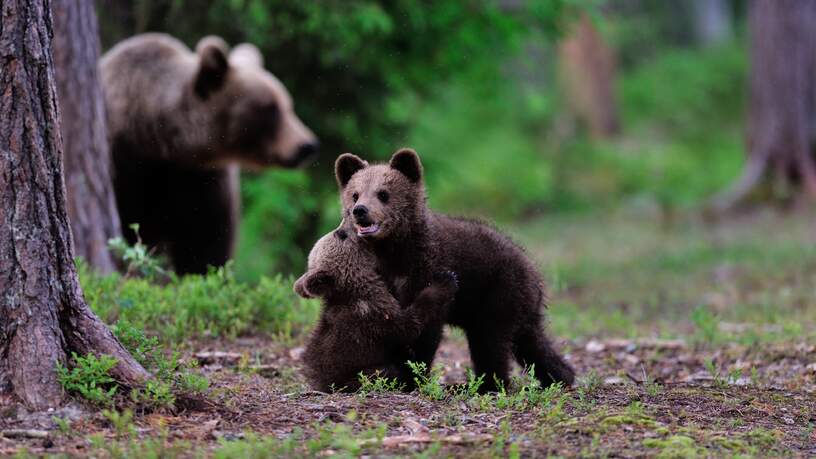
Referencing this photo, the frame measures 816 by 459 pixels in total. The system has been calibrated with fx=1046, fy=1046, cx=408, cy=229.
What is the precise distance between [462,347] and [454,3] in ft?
15.0

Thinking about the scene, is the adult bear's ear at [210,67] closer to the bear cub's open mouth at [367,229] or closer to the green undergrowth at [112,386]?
the bear cub's open mouth at [367,229]

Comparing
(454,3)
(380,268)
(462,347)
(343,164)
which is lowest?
(462,347)

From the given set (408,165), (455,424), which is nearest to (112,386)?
(455,424)

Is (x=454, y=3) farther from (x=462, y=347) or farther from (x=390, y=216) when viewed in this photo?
(x=390, y=216)

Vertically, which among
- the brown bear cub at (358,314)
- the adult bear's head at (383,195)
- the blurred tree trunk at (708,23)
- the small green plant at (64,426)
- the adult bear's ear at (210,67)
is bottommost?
the small green plant at (64,426)

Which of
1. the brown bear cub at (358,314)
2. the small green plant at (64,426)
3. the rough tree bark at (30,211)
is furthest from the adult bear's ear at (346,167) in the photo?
the small green plant at (64,426)

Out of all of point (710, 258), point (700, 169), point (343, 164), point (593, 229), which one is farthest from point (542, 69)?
point (343, 164)

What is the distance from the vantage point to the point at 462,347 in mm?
7906

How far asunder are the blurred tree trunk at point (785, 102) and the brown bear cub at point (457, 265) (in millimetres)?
10942

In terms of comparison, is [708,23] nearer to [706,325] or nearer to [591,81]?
[591,81]

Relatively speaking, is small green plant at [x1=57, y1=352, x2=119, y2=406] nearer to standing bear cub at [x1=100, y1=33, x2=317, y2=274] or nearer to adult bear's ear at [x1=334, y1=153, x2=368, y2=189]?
adult bear's ear at [x1=334, y1=153, x2=368, y2=189]

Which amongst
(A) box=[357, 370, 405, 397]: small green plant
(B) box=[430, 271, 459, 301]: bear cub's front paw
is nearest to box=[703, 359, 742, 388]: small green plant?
(B) box=[430, 271, 459, 301]: bear cub's front paw

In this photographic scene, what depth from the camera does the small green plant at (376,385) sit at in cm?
520

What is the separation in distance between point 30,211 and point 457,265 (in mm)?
2291
